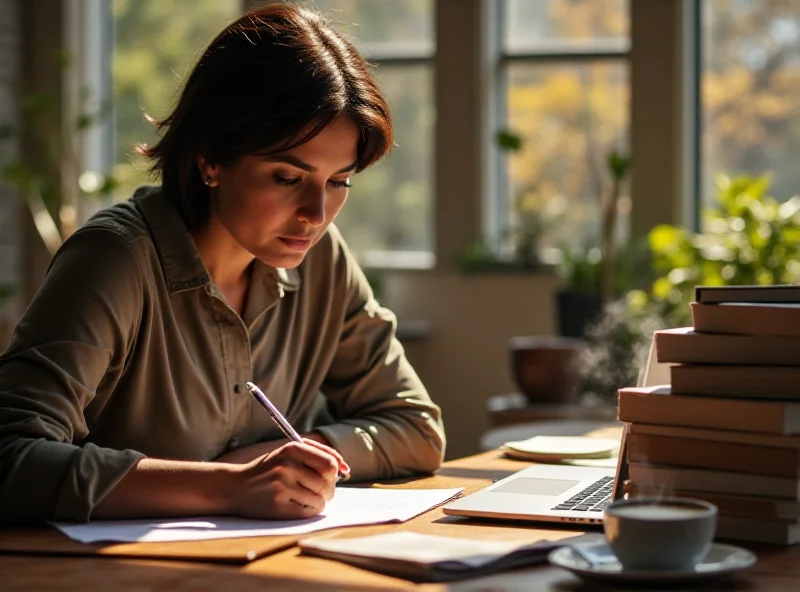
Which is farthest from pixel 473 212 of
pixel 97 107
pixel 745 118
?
pixel 97 107

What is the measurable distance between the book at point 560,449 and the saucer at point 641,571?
73 cm

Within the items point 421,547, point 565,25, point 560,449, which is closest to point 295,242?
point 560,449

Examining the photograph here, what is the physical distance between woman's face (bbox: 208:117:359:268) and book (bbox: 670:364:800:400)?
0.61 meters

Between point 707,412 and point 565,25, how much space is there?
162 inches

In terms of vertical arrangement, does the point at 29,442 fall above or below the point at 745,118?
below

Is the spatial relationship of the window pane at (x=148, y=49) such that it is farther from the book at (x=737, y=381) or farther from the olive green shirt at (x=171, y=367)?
the book at (x=737, y=381)

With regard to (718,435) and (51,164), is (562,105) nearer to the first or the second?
(51,164)

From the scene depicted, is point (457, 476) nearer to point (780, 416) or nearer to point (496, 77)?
point (780, 416)

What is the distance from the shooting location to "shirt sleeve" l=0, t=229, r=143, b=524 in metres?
1.46

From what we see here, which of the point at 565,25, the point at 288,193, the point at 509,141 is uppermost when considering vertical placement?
the point at 565,25

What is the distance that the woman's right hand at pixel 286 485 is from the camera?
146 cm

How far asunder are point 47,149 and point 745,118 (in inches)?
128

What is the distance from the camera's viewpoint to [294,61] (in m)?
1.75

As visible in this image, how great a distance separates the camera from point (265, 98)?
173 centimetres
